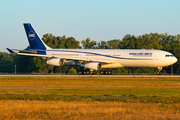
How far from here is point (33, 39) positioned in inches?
2415

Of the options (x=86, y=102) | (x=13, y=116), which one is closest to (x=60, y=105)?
(x=86, y=102)

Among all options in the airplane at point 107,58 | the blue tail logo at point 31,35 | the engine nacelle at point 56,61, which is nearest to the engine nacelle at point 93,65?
the airplane at point 107,58

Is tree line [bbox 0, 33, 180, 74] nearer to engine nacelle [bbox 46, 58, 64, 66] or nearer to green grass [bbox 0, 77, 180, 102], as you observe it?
engine nacelle [bbox 46, 58, 64, 66]

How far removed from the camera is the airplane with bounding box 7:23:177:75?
51750 millimetres

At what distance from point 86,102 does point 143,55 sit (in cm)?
3512

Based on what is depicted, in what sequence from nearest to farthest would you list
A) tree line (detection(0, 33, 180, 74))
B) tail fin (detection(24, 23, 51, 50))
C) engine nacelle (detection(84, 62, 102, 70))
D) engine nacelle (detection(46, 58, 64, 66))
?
engine nacelle (detection(84, 62, 102, 70)), engine nacelle (detection(46, 58, 64, 66)), tail fin (detection(24, 23, 51, 50)), tree line (detection(0, 33, 180, 74))

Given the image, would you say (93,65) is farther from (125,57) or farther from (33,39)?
(33,39)

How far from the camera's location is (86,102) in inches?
734

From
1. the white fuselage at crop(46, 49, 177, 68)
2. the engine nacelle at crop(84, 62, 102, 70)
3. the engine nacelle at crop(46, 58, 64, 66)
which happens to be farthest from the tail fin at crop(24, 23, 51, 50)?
the engine nacelle at crop(84, 62, 102, 70)

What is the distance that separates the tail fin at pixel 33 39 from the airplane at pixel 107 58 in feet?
2.70

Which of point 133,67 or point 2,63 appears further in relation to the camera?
point 2,63

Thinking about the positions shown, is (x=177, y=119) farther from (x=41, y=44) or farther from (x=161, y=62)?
(x=41, y=44)

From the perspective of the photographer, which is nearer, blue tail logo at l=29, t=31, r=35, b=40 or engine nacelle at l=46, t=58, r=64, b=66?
engine nacelle at l=46, t=58, r=64, b=66

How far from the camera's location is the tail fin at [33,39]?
6090cm
